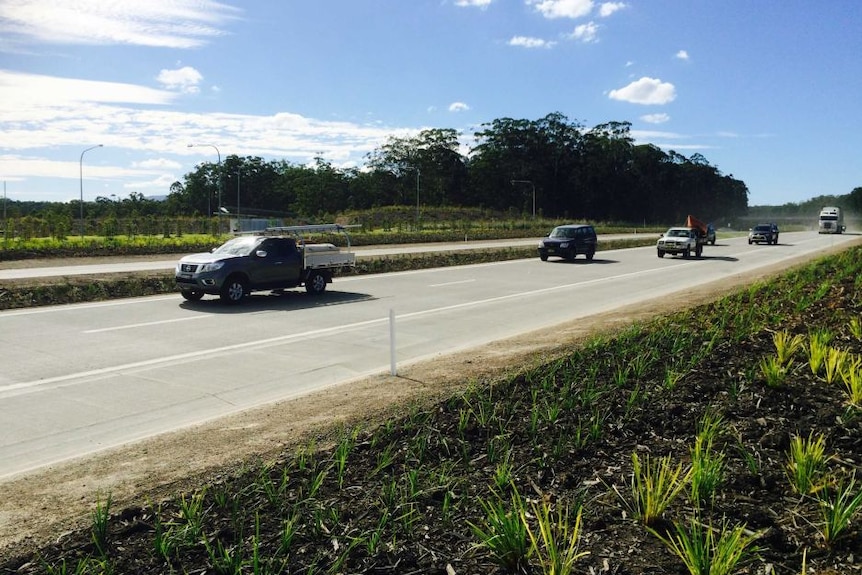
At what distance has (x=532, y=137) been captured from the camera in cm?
13938

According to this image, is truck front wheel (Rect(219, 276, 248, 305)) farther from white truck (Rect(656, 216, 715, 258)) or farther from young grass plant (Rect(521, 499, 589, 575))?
white truck (Rect(656, 216, 715, 258))

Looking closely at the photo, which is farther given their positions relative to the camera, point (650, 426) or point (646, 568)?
point (650, 426)

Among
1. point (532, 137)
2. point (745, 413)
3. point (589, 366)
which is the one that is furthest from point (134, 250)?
point (532, 137)

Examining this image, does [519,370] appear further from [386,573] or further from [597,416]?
[386,573]

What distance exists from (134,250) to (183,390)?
29759 mm

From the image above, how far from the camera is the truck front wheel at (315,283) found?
19969 millimetres

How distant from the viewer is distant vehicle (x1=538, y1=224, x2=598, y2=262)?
112 ft

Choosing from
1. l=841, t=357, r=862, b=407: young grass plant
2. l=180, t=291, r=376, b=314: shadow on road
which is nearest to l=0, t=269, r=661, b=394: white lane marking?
l=180, t=291, r=376, b=314: shadow on road

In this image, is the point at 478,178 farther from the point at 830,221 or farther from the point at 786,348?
the point at 786,348

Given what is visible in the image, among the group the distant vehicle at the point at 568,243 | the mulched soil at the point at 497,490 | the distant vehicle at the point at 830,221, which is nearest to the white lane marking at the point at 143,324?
the mulched soil at the point at 497,490

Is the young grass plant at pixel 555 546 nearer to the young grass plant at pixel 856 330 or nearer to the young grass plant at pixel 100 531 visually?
the young grass plant at pixel 100 531

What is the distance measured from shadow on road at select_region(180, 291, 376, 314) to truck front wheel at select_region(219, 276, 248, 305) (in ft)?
0.61

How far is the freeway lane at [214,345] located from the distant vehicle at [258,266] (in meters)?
0.48

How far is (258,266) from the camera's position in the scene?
60.5 ft
